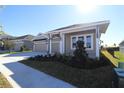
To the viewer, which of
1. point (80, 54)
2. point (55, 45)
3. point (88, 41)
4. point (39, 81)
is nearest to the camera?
point (39, 81)

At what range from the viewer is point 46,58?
17719 millimetres

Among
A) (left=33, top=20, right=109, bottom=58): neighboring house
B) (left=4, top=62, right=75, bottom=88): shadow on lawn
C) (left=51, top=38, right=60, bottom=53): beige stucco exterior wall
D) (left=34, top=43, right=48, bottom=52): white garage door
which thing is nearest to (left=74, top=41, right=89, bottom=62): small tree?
(left=33, top=20, right=109, bottom=58): neighboring house

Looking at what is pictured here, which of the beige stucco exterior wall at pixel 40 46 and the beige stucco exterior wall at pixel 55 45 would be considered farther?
the beige stucco exterior wall at pixel 40 46

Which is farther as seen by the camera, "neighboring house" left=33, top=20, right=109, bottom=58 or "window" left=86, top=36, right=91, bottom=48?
"window" left=86, top=36, right=91, bottom=48

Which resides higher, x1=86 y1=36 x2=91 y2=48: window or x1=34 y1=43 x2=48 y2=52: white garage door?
x1=86 y1=36 x2=91 y2=48: window

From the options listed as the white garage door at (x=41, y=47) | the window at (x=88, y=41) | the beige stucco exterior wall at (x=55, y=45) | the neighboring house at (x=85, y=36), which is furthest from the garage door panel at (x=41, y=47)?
the window at (x=88, y=41)

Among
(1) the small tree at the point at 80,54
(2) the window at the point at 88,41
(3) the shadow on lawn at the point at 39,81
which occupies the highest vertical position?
(2) the window at the point at 88,41

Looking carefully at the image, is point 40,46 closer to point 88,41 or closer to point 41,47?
point 41,47

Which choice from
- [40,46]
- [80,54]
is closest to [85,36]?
[80,54]

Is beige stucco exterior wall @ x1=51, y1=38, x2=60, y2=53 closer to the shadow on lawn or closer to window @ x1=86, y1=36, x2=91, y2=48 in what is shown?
window @ x1=86, y1=36, x2=91, y2=48

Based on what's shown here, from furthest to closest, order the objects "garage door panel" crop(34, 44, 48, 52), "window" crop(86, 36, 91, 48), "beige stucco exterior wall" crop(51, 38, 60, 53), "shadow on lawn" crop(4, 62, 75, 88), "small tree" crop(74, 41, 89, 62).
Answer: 1. "garage door panel" crop(34, 44, 48, 52)
2. "beige stucco exterior wall" crop(51, 38, 60, 53)
3. "window" crop(86, 36, 91, 48)
4. "small tree" crop(74, 41, 89, 62)
5. "shadow on lawn" crop(4, 62, 75, 88)

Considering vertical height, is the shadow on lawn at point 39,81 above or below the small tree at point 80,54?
below

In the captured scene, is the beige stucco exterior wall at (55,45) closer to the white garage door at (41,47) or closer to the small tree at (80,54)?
the white garage door at (41,47)

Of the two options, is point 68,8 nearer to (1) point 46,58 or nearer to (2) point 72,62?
(2) point 72,62
